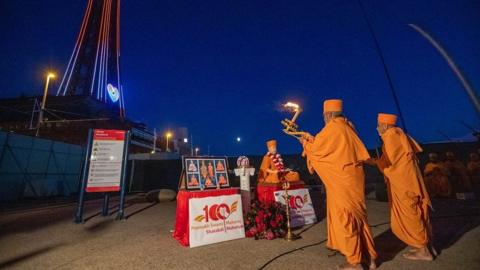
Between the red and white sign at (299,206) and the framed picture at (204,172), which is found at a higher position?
the framed picture at (204,172)

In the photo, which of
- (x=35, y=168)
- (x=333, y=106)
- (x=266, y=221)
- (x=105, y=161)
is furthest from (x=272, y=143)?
(x=35, y=168)

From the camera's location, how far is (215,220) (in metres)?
4.48

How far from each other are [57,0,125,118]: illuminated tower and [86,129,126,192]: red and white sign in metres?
27.9

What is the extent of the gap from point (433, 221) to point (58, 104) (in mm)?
32371

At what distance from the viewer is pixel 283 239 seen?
14.9ft

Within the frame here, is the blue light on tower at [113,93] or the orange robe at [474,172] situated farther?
the blue light on tower at [113,93]

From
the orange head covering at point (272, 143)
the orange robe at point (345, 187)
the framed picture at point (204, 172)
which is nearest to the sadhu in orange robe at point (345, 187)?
the orange robe at point (345, 187)

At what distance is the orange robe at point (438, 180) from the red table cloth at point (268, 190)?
330 inches

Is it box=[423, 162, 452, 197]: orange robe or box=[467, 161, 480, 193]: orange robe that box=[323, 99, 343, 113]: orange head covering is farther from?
box=[467, 161, 480, 193]: orange robe

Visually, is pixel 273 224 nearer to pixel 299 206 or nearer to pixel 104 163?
pixel 299 206

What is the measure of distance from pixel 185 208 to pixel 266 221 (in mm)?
1691

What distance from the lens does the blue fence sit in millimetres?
12492

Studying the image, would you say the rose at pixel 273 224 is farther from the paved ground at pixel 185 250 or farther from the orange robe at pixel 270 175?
the orange robe at pixel 270 175

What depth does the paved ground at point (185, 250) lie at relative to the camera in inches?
129
